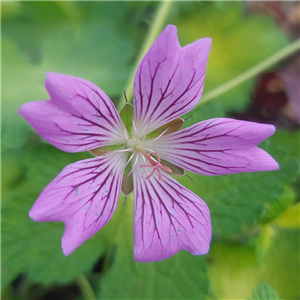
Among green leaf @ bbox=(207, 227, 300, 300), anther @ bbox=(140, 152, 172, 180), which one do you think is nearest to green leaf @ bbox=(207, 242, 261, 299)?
green leaf @ bbox=(207, 227, 300, 300)

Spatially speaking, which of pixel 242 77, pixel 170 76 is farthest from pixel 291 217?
pixel 170 76

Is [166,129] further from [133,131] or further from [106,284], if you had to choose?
[106,284]

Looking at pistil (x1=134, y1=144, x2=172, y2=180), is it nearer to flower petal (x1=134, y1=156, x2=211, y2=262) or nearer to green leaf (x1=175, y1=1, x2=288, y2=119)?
flower petal (x1=134, y1=156, x2=211, y2=262)

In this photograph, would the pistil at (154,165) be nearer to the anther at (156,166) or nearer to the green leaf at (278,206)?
the anther at (156,166)

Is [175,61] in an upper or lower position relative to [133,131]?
upper

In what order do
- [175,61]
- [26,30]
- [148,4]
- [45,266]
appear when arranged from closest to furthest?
1. [175,61]
2. [45,266]
3. [26,30]
4. [148,4]

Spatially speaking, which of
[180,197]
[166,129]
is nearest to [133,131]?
[166,129]

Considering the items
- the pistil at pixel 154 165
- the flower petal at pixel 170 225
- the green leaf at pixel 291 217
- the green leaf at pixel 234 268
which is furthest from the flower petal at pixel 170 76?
the green leaf at pixel 234 268

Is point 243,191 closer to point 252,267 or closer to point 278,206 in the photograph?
point 278,206
